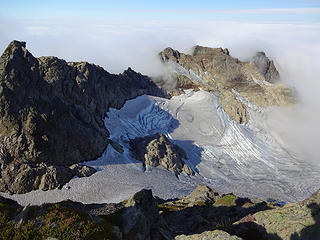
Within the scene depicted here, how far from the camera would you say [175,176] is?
104 metres

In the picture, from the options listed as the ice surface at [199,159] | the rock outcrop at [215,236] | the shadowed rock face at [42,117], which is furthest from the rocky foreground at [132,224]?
the shadowed rock face at [42,117]

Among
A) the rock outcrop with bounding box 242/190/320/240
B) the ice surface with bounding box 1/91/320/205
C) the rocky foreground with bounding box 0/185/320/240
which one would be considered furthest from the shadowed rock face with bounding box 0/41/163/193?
the rock outcrop with bounding box 242/190/320/240

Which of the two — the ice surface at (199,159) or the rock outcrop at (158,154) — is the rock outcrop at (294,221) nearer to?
the ice surface at (199,159)

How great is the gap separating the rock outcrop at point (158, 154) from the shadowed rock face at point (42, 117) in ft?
44.1

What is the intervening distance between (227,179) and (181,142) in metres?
28.5

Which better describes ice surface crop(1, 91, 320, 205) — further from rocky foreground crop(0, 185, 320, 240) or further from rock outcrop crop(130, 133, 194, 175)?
rocky foreground crop(0, 185, 320, 240)

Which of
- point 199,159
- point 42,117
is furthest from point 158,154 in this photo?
point 42,117

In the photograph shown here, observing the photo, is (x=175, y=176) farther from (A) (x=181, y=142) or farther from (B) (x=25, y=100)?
(B) (x=25, y=100)

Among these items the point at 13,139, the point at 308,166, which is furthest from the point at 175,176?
the point at 308,166

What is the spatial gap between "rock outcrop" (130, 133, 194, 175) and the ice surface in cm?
287

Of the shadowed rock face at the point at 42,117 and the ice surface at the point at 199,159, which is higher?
the shadowed rock face at the point at 42,117

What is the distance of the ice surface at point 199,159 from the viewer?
278 ft

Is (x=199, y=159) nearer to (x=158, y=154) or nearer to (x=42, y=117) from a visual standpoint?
(x=158, y=154)

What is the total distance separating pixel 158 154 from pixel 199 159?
936 inches
